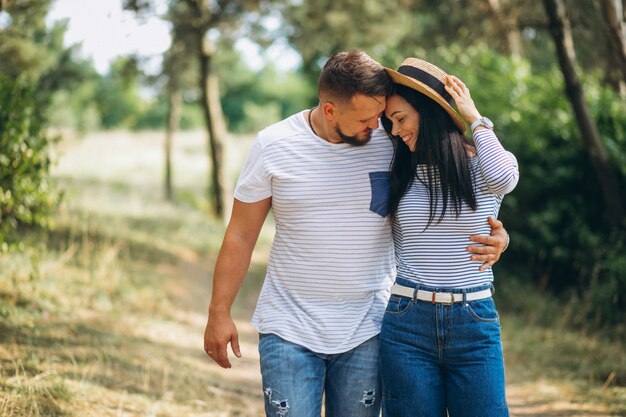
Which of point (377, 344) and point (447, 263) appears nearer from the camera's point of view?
point (447, 263)

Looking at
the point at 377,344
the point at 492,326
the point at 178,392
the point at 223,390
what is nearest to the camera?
the point at 492,326

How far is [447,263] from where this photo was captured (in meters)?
2.79

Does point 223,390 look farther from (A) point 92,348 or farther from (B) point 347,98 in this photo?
(B) point 347,98

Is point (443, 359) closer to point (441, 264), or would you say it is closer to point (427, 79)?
point (441, 264)

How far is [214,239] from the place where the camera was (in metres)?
12.5

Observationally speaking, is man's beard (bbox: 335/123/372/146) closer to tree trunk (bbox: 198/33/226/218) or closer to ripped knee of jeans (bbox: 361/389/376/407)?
ripped knee of jeans (bbox: 361/389/376/407)

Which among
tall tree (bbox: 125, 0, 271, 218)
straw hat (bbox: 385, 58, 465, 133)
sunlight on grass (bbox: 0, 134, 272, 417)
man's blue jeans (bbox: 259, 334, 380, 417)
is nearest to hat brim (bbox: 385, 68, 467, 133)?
straw hat (bbox: 385, 58, 465, 133)

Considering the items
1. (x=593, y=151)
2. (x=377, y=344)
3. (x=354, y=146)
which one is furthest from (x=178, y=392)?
(x=593, y=151)

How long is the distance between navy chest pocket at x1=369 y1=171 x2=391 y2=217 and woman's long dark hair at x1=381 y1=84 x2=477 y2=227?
4 cm

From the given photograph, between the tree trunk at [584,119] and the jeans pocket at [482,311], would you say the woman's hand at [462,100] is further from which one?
the tree trunk at [584,119]

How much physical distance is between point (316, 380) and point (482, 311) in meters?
0.78

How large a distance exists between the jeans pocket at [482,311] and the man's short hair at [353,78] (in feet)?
3.13

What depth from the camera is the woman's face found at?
2883 millimetres

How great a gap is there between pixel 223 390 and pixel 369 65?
138 inches
